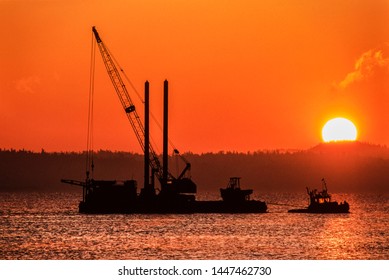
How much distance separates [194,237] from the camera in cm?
10000

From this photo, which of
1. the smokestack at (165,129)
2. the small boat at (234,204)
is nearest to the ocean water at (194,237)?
the small boat at (234,204)

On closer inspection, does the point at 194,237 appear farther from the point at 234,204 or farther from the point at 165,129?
the point at 234,204

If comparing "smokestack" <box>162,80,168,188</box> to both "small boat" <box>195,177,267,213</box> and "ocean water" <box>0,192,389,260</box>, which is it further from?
"ocean water" <box>0,192,389,260</box>

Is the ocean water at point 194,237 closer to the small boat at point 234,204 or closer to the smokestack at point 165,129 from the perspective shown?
the small boat at point 234,204

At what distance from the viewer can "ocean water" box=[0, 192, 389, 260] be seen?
8362cm

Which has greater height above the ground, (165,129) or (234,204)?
(165,129)

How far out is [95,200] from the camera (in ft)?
469

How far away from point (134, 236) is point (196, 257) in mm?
23217

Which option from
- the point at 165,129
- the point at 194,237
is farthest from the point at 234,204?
the point at 194,237

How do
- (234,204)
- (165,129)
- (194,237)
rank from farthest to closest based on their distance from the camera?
1. (234,204)
2. (165,129)
3. (194,237)

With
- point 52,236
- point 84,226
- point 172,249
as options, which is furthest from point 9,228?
point 172,249

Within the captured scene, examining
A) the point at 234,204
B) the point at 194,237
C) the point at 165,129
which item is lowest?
the point at 194,237

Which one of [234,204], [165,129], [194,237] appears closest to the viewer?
[194,237]
